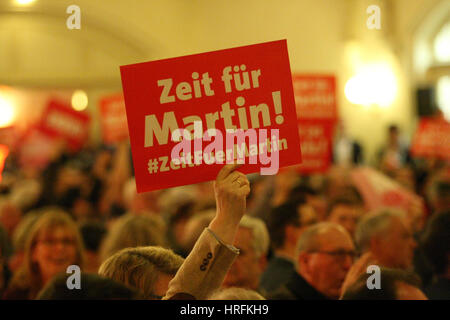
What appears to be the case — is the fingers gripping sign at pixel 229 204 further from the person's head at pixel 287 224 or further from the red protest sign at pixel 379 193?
the red protest sign at pixel 379 193

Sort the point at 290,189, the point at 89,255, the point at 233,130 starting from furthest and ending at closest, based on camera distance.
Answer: the point at 290,189
the point at 89,255
the point at 233,130

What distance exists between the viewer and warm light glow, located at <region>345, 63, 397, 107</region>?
1570 centimetres

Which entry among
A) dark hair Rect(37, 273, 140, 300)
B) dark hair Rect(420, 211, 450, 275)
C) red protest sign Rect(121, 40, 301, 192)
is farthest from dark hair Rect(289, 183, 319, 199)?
dark hair Rect(37, 273, 140, 300)

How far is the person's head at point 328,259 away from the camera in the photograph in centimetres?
329

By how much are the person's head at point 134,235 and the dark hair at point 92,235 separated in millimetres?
707

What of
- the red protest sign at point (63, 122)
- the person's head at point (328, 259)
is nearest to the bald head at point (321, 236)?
the person's head at point (328, 259)

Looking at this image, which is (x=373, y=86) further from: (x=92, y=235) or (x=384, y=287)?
(x=384, y=287)

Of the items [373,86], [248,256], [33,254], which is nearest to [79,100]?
[373,86]

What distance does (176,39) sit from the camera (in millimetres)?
13883

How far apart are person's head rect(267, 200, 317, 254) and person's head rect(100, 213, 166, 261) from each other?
595mm
